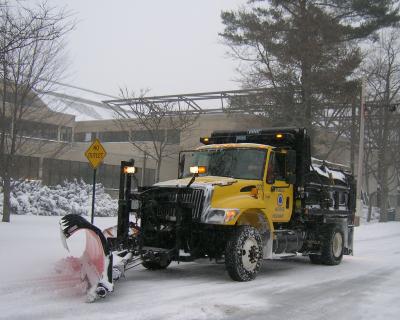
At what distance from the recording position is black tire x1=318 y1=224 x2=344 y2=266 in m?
12.6

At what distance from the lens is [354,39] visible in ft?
91.0

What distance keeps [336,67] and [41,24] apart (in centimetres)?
1723

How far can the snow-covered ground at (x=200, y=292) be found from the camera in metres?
7.12

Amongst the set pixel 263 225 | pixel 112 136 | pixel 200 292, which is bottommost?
pixel 200 292

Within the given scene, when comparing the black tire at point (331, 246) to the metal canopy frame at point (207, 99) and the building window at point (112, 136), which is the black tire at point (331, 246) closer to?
the metal canopy frame at point (207, 99)

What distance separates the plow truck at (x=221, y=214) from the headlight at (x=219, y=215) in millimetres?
17

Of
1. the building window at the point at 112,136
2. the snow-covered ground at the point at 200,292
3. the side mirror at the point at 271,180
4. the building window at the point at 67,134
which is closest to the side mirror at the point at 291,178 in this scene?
the side mirror at the point at 271,180

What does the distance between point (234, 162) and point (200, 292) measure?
2935 millimetres

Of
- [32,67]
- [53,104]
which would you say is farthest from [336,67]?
[32,67]

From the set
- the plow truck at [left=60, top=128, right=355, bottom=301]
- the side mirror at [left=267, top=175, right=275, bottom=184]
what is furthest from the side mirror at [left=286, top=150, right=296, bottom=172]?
the side mirror at [left=267, top=175, right=275, bottom=184]

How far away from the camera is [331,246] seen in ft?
41.5

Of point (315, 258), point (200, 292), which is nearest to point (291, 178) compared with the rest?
point (315, 258)

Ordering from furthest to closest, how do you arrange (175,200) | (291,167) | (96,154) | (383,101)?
(383,101)
(96,154)
(291,167)
(175,200)

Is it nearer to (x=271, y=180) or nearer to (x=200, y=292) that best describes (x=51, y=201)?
(x=271, y=180)
